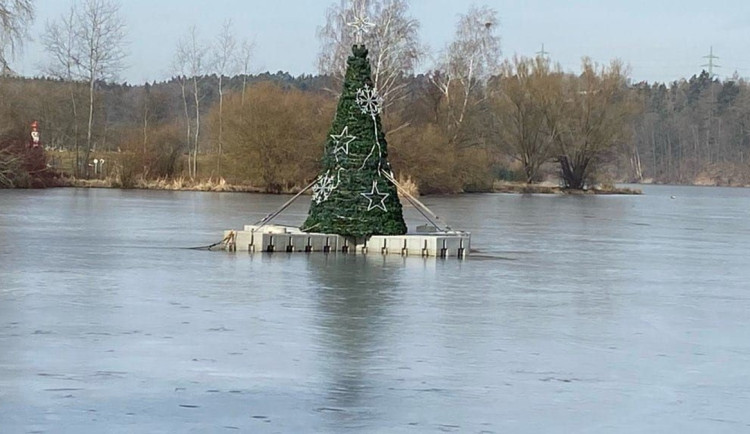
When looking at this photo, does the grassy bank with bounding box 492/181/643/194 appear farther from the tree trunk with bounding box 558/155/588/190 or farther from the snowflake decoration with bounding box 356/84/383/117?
the snowflake decoration with bounding box 356/84/383/117

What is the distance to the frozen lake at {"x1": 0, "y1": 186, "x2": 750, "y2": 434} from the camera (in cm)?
757

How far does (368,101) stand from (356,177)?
56.4 inches

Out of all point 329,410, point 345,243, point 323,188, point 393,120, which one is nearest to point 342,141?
point 323,188

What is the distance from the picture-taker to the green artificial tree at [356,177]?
20.6 m

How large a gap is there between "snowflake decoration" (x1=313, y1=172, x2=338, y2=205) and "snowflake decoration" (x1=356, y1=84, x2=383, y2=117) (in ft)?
4.34

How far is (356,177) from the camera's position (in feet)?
67.7

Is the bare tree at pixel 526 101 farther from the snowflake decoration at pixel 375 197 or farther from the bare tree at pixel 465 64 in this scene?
the snowflake decoration at pixel 375 197

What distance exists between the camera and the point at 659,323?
40.8 feet

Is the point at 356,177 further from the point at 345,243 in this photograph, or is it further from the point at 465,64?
the point at 465,64

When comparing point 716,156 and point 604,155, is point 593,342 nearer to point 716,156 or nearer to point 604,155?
point 604,155

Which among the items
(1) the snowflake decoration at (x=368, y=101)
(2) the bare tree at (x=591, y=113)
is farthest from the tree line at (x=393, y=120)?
(1) the snowflake decoration at (x=368, y=101)

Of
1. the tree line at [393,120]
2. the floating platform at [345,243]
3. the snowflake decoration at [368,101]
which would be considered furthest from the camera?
the tree line at [393,120]

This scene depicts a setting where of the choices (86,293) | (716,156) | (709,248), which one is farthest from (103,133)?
(716,156)

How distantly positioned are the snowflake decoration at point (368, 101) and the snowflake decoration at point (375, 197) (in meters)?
1.35
